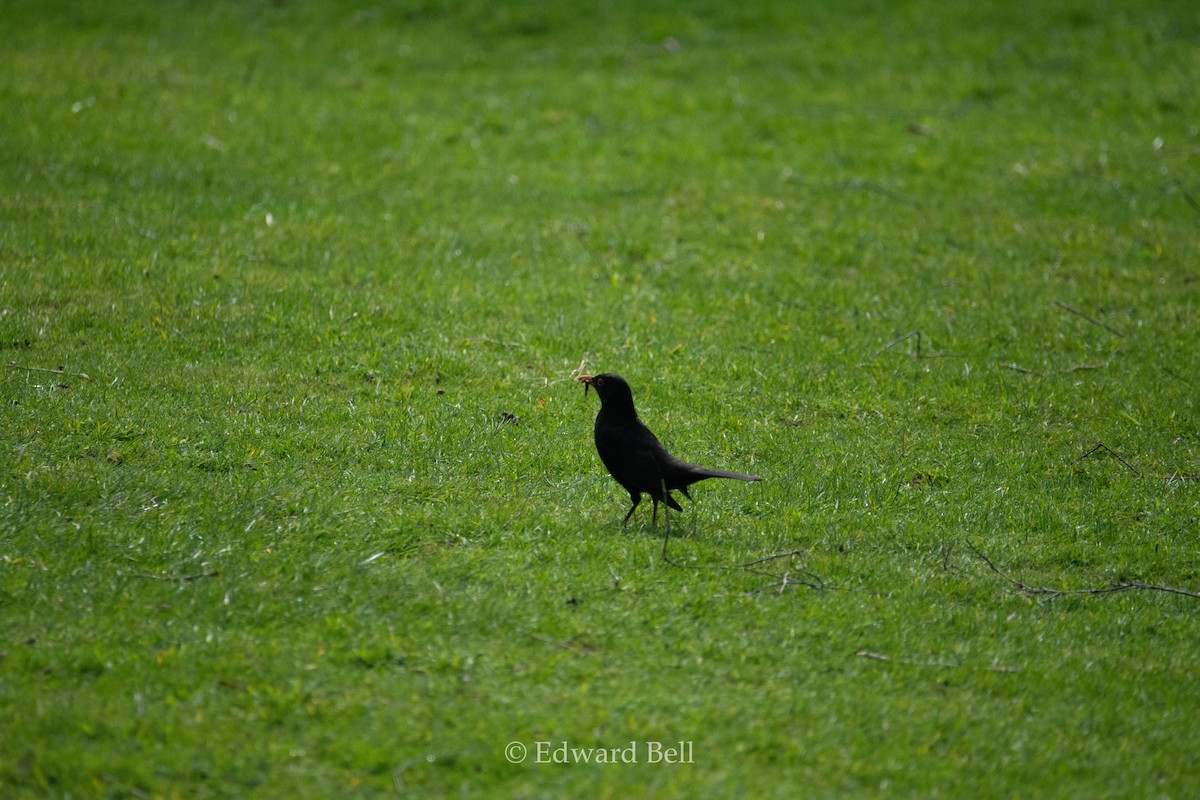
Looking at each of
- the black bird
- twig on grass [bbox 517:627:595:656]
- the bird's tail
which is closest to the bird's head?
the black bird

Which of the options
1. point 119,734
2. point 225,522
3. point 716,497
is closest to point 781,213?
point 716,497

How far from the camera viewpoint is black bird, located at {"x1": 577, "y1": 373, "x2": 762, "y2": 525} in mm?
7023

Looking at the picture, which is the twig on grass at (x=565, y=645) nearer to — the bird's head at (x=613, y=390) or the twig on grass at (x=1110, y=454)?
the bird's head at (x=613, y=390)

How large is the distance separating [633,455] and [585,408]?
2.13 meters

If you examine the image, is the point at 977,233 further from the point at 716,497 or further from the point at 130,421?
the point at 130,421

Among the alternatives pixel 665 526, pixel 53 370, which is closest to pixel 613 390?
pixel 665 526

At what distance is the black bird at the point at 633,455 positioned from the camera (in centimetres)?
702

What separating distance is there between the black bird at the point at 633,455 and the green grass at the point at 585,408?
1.19 ft

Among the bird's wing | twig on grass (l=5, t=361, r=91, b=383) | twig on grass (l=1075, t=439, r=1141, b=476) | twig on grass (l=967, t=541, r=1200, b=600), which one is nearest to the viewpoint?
twig on grass (l=967, t=541, r=1200, b=600)

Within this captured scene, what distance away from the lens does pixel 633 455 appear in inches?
279

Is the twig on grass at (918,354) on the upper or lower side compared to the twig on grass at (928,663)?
upper

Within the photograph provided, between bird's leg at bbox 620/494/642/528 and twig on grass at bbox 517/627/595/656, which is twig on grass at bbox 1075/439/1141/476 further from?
twig on grass at bbox 517/627/595/656

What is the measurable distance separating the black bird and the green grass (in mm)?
364

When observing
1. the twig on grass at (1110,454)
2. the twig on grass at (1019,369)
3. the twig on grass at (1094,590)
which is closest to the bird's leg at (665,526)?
the twig on grass at (1094,590)
